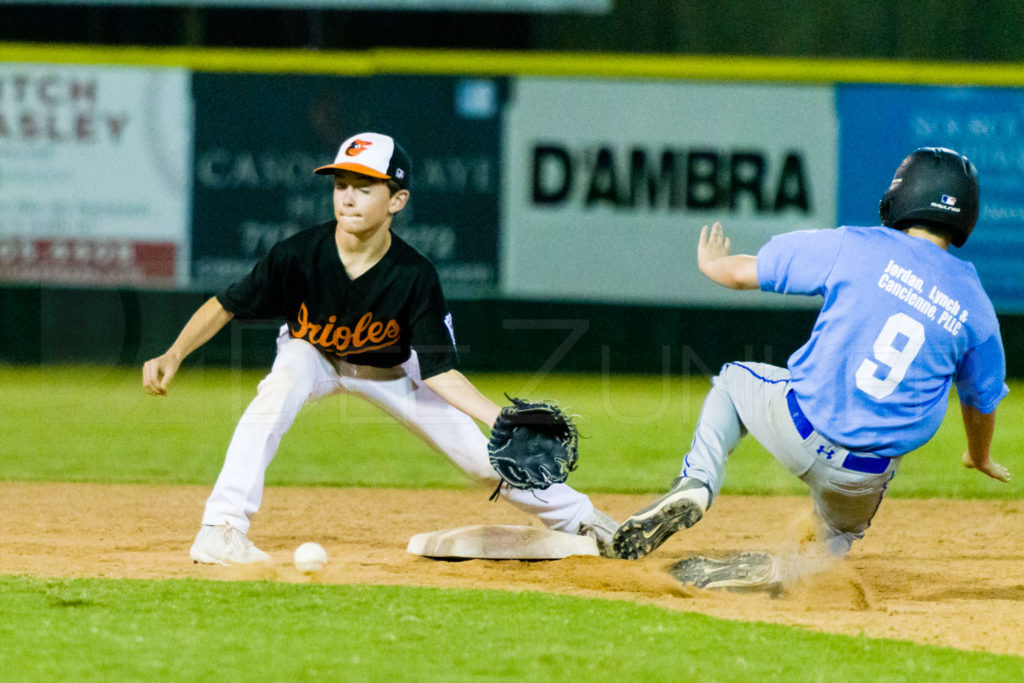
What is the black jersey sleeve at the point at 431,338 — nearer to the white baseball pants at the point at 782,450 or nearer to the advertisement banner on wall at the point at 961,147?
the white baseball pants at the point at 782,450

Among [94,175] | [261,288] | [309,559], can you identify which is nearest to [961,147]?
[94,175]

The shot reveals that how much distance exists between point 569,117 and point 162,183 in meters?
3.54

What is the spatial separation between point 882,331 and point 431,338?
147cm

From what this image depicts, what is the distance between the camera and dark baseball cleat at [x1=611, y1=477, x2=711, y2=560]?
3.63 m

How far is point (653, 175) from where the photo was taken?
11.4m

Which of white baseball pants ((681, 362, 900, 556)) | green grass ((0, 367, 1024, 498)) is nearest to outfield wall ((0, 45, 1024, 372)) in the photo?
green grass ((0, 367, 1024, 498))

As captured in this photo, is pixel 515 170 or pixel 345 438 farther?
pixel 515 170

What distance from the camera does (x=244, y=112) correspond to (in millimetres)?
11273

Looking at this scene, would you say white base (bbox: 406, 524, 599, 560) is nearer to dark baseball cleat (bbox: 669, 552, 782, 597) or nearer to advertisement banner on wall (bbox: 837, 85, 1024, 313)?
dark baseball cleat (bbox: 669, 552, 782, 597)

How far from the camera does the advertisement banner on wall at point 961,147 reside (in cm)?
1125

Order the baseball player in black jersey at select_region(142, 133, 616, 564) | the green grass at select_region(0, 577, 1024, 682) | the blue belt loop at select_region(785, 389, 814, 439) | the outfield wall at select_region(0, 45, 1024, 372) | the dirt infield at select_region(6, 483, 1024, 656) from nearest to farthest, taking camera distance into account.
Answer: the green grass at select_region(0, 577, 1024, 682), the blue belt loop at select_region(785, 389, 814, 439), the dirt infield at select_region(6, 483, 1024, 656), the baseball player in black jersey at select_region(142, 133, 616, 564), the outfield wall at select_region(0, 45, 1024, 372)

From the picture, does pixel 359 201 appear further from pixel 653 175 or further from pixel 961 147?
pixel 961 147

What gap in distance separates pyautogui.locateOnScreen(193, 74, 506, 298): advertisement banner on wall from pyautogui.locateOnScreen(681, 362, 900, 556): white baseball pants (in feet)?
24.1

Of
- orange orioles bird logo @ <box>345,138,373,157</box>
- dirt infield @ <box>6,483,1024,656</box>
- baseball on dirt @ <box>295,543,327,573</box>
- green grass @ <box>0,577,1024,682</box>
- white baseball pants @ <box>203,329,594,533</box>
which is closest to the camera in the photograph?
green grass @ <box>0,577,1024,682</box>
